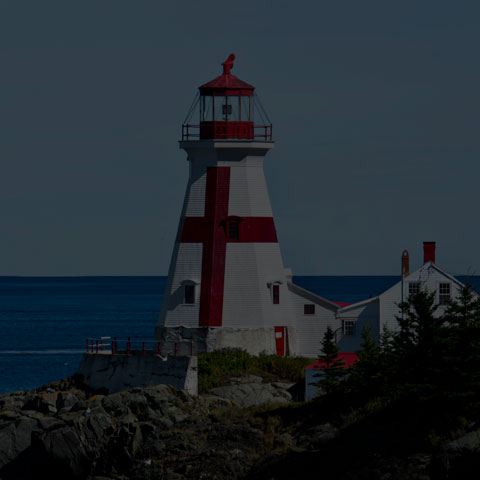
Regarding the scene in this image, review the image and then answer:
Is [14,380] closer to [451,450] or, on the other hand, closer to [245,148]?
[245,148]

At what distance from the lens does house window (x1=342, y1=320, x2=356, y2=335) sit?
4956 centimetres

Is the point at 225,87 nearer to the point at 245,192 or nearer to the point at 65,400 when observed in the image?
the point at 245,192

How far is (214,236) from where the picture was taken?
47625mm

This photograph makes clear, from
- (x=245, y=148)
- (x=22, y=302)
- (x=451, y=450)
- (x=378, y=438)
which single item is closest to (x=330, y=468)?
(x=378, y=438)

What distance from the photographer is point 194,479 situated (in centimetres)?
3428

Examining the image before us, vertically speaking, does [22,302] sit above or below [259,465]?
above

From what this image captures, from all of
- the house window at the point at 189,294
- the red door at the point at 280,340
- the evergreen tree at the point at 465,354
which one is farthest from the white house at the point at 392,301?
the evergreen tree at the point at 465,354

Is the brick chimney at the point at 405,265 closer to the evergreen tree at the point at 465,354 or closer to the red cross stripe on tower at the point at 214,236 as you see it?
the red cross stripe on tower at the point at 214,236

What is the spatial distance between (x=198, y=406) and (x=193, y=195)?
9.58 metres

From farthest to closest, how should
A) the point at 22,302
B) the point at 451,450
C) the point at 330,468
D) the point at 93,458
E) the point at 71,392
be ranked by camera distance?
the point at 22,302
the point at 71,392
the point at 93,458
the point at 330,468
the point at 451,450

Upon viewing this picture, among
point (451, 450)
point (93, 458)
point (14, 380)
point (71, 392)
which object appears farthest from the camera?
point (14, 380)

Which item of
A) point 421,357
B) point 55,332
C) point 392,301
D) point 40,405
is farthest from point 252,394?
point 55,332

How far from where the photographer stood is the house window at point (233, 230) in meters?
47.7

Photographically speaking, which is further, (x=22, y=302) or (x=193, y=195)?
(x=22, y=302)
